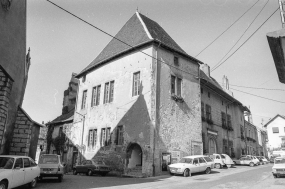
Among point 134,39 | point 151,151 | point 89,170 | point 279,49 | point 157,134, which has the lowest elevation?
point 89,170

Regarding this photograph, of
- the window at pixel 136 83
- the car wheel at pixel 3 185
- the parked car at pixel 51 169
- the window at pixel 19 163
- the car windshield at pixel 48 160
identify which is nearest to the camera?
the car wheel at pixel 3 185

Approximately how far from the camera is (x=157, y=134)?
16.3 metres

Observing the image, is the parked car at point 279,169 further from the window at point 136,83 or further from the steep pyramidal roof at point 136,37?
the steep pyramidal roof at point 136,37

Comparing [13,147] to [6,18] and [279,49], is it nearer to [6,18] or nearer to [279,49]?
[6,18]

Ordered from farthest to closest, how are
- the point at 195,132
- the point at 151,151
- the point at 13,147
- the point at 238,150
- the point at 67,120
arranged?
the point at 238,150 < the point at 67,120 < the point at 195,132 < the point at 151,151 < the point at 13,147

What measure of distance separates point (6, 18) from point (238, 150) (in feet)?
94.9

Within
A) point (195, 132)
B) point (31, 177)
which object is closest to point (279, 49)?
point (31, 177)

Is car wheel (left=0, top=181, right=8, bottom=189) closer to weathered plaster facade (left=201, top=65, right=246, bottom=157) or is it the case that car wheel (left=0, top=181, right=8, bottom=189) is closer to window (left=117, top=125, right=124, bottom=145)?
window (left=117, top=125, right=124, bottom=145)

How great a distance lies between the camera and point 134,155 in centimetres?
1742

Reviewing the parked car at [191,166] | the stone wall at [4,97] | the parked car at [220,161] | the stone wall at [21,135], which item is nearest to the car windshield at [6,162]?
the stone wall at [4,97]

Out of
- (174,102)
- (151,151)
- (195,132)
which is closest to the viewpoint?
(151,151)

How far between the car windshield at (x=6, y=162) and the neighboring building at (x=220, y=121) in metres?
17.4

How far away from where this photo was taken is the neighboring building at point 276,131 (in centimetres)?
4474

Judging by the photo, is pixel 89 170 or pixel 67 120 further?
pixel 67 120
